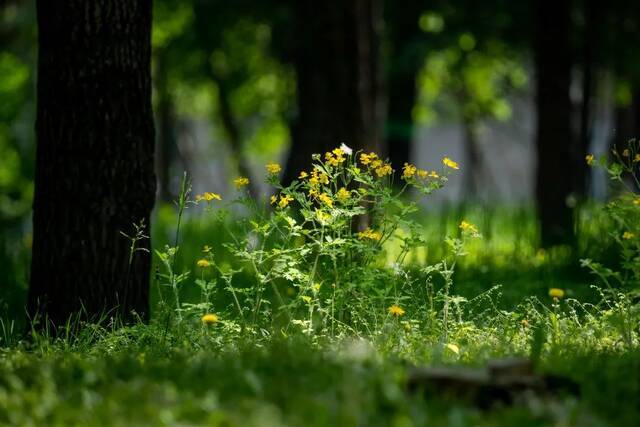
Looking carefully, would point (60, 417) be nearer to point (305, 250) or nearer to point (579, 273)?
point (305, 250)

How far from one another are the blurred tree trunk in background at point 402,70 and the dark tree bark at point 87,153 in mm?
9838

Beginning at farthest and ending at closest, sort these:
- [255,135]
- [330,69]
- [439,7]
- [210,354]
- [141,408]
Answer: [255,135], [439,7], [330,69], [210,354], [141,408]

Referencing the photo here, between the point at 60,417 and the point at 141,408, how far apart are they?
330mm

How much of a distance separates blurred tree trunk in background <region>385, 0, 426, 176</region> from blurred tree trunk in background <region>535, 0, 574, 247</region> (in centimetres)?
367

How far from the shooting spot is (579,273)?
852cm

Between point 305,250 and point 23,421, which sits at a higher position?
point 305,250

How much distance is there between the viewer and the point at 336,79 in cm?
1090

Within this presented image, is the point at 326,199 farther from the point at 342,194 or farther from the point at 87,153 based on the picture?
the point at 87,153

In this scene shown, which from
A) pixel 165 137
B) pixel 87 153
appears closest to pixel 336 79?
pixel 87 153

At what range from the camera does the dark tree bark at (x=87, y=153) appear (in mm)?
6461

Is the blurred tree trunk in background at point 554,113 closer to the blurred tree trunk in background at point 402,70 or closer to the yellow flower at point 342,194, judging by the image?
the blurred tree trunk in background at point 402,70

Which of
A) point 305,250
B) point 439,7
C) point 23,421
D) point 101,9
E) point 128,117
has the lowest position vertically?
point 23,421

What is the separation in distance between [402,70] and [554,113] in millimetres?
4310

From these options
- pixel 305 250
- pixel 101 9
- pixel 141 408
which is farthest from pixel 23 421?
pixel 101 9
